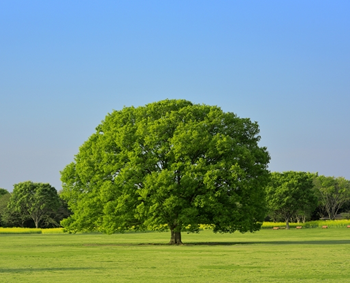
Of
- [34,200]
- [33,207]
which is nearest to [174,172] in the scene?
[33,207]

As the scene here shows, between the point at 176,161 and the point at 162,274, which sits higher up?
the point at 176,161

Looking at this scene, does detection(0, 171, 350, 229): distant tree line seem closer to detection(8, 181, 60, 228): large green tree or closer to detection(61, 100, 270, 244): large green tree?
detection(8, 181, 60, 228): large green tree

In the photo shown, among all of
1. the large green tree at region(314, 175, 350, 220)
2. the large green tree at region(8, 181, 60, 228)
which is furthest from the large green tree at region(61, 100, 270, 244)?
the large green tree at region(314, 175, 350, 220)

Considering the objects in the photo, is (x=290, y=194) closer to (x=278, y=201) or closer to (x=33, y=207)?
(x=278, y=201)

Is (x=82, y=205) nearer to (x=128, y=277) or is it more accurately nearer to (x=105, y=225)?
(x=105, y=225)

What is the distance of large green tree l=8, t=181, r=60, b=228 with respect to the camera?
463 feet

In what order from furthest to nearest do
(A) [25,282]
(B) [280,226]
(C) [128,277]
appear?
(B) [280,226] < (C) [128,277] < (A) [25,282]

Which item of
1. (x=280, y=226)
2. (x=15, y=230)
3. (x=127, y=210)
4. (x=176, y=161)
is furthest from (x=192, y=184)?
(x=280, y=226)

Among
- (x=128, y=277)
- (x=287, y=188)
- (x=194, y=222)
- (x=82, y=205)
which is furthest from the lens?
(x=287, y=188)

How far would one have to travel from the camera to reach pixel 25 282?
810 inches

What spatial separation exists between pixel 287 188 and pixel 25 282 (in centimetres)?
10115

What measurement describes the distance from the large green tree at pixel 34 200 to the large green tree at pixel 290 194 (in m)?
54.3

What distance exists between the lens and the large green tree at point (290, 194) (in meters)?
118

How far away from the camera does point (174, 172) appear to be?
165 ft
